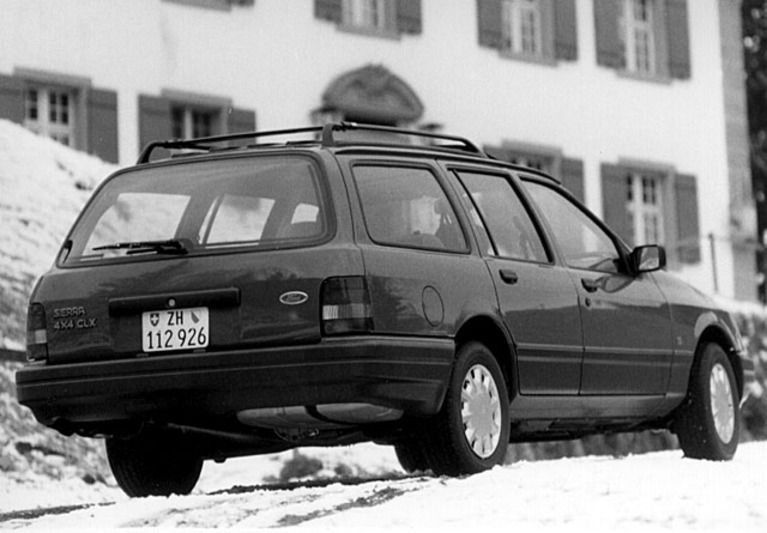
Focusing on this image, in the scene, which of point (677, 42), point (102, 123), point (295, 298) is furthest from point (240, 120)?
point (295, 298)

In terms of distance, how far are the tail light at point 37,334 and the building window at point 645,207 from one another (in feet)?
64.4

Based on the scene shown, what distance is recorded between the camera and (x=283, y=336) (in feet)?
28.2

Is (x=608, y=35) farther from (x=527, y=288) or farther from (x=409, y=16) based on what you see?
(x=527, y=288)

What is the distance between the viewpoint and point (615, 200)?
2794cm

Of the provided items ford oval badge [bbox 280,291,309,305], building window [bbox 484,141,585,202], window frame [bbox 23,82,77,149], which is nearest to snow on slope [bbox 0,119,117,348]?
window frame [bbox 23,82,77,149]

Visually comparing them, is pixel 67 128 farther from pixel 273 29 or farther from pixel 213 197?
pixel 213 197

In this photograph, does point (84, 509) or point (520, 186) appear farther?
point (520, 186)

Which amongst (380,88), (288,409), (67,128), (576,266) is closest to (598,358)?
(576,266)

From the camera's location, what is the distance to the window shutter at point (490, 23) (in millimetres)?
26344

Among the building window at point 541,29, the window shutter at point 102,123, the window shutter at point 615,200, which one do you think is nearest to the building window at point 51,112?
the window shutter at point 102,123

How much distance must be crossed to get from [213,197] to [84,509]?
148cm

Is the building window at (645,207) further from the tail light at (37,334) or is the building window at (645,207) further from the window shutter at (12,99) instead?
the tail light at (37,334)

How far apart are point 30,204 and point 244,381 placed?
9.40m

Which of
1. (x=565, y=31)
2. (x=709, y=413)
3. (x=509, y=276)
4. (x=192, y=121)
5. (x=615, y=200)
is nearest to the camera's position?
(x=509, y=276)
